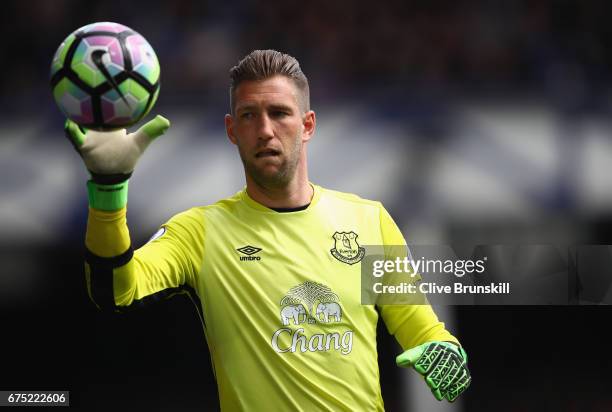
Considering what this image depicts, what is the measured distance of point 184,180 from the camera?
6.28 metres

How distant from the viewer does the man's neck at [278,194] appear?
11.7 feet

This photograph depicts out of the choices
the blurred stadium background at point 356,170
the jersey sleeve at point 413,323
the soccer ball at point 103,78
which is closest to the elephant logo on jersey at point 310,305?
the jersey sleeve at point 413,323

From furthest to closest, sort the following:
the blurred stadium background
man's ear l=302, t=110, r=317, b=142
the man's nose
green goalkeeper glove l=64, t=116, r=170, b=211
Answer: the blurred stadium background
man's ear l=302, t=110, r=317, b=142
the man's nose
green goalkeeper glove l=64, t=116, r=170, b=211

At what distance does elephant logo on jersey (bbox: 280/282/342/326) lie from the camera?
3.36 metres

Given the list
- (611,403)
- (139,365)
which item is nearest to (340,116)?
(139,365)

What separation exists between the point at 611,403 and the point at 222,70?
13.0 feet

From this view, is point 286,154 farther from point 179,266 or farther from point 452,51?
point 452,51

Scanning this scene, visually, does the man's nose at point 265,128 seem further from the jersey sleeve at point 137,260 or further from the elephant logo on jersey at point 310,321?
the elephant logo on jersey at point 310,321

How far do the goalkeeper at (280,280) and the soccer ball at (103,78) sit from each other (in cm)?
57

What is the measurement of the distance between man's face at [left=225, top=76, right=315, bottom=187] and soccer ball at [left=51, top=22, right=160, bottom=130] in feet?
1.84

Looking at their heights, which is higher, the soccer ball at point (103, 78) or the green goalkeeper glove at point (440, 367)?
the soccer ball at point (103, 78)

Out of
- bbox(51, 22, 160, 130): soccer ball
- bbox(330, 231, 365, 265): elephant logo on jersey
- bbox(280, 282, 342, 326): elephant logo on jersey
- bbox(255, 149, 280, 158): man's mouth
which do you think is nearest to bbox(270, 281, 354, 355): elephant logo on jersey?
bbox(280, 282, 342, 326): elephant logo on jersey

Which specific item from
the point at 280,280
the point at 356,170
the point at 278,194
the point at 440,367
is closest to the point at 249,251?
the point at 280,280

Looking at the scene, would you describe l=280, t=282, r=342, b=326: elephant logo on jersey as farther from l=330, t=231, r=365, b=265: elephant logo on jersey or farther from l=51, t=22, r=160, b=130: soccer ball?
l=51, t=22, r=160, b=130: soccer ball
